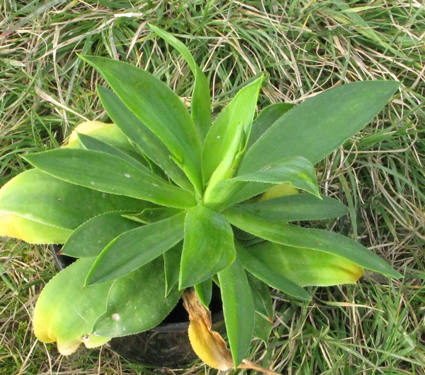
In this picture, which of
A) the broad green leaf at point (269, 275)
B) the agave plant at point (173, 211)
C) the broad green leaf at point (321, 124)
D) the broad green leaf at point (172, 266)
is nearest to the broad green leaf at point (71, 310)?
the agave plant at point (173, 211)

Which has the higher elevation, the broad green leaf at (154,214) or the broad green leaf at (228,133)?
the broad green leaf at (228,133)

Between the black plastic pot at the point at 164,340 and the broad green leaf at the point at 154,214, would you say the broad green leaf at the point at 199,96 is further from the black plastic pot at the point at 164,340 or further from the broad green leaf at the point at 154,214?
the black plastic pot at the point at 164,340

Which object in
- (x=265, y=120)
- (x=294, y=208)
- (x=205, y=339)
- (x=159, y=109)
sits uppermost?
(x=159, y=109)

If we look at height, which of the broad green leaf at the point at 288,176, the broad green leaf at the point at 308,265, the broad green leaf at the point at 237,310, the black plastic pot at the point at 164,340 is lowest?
the black plastic pot at the point at 164,340

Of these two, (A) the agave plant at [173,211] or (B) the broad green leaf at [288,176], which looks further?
(A) the agave plant at [173,211]

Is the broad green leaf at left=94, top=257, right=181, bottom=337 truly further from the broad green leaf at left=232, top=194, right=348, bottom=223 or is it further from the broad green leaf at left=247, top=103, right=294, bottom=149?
the broad green leaf at left=247, top=103, right=294, bottom=149

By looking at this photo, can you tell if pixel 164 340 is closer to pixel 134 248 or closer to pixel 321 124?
pixel 134 248

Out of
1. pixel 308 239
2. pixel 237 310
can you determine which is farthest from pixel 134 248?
pixel 308 239
